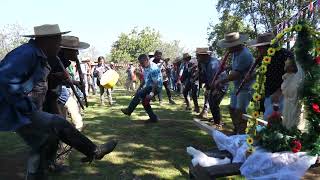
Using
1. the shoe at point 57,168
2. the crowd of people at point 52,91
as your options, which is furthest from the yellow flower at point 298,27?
the shoe at point 57,168

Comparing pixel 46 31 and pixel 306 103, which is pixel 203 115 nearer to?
pixel 306 103

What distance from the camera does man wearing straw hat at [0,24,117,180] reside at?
4.10m

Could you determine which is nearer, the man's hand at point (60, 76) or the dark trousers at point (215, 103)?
the man's hand at point (60, 76)

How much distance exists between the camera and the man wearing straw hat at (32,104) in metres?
4.10

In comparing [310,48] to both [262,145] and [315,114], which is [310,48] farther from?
[262,145]

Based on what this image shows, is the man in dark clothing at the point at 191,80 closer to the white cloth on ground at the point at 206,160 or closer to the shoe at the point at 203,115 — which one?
the shoe at the point at 203,115

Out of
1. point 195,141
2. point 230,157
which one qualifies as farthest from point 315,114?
point 195,141

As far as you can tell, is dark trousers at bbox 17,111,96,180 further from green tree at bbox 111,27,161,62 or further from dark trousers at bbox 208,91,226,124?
green tree at bbox 111,27,161,62

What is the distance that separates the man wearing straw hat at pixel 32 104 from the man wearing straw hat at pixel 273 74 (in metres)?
2.84

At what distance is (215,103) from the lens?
A: 30.0 ft

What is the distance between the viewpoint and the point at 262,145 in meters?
4.37

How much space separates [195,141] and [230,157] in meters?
2.63

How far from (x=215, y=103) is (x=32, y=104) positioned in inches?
217

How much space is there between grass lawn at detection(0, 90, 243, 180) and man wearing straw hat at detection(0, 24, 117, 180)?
1.40m
